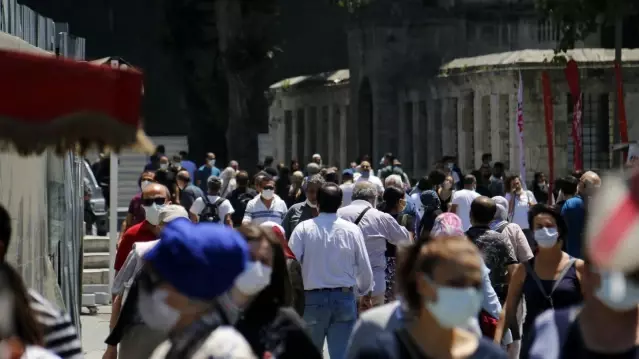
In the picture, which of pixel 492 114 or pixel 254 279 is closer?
pixel 254 279

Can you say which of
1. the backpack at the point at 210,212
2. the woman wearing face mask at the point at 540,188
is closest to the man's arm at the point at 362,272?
the backpack at the point at 210,212

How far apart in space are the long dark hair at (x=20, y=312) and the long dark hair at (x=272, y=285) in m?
1.60

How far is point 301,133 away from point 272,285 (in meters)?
39.0

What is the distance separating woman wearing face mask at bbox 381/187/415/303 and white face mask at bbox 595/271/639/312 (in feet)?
27.0

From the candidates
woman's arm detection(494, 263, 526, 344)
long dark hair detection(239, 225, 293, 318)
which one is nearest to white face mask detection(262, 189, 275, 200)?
woman's arm detection(494, 263, 526, 344)

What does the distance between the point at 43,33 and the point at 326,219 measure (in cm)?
260

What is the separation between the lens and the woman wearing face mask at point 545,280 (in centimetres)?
963

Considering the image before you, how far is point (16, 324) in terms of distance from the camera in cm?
516

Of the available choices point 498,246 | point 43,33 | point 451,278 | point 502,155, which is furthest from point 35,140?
point 502,155

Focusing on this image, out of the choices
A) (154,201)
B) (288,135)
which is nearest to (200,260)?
(154,201)

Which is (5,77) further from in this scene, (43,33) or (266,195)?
(266,195)

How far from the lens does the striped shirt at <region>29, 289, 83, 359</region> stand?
555 centimetres

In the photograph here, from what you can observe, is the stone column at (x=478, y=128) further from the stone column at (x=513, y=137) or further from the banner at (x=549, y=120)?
the banner at (x=549, y=120)

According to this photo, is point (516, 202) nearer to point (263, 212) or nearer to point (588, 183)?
point (263, 212)
